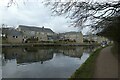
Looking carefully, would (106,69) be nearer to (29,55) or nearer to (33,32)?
(29,55)

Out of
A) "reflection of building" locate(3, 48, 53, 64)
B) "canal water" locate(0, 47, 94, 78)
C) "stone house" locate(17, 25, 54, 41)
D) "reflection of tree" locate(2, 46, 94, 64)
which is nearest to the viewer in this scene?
"canal water" locate(0, 47, 94, 78)

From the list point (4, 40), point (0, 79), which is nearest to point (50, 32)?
point (4, 40)

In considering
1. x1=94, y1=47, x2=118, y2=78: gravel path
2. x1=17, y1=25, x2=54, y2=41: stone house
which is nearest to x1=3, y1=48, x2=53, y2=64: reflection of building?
x1=94, y1=47, x2=118, y2=78: gravel path

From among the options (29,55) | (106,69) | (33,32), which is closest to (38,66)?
(106,69)

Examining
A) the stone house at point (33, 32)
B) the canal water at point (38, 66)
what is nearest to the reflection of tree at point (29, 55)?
the canal water at point (38, 66)

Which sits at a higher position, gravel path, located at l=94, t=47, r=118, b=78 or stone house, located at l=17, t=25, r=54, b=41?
stone house, located at l=17, t=25, r=54, b=41

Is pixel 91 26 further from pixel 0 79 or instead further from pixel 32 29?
pixel 32 29

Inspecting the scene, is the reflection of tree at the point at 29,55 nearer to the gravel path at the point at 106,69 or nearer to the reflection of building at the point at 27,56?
the reflection of building at the point at 27,56

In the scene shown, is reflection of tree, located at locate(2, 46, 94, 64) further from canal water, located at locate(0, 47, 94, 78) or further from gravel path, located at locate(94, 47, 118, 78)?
gravel path, located at locate(94, 47, 118, 78)

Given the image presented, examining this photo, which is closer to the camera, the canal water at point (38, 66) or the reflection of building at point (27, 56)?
the canal water at point (38, 66)

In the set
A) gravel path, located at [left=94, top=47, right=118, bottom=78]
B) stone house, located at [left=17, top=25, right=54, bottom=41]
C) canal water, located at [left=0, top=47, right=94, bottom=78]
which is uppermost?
stone house, located at [left=17, top=25, right=54, bottom=41]

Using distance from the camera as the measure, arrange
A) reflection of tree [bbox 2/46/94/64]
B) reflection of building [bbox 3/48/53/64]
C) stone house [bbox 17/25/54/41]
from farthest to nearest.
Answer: stone house [bbox 17/25/54/41] → reflection of tree [bbox 2/46/94/64] → reflection of building [bbox 3/48/53/64]

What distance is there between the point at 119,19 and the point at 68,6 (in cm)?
363

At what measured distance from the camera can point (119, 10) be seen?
29.7ft
